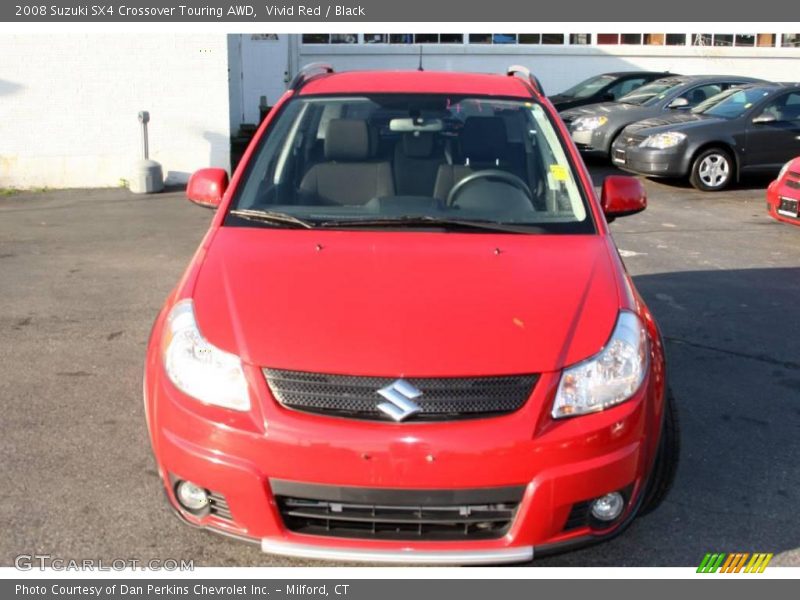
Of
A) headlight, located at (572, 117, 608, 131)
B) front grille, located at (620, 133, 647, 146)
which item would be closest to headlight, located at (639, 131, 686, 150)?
front grille, located at (620, 133, 647, 146)

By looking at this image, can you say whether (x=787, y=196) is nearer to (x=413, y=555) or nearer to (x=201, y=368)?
(x=413, y=555)

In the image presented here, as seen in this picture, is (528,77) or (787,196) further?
(787,196)

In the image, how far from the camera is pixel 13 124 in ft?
41.3

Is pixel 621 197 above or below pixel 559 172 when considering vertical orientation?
below

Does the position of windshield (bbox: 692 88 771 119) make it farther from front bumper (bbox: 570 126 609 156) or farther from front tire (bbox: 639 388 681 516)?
front tire (bbox: 639 388 681 516)

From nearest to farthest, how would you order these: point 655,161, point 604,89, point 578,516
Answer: point 578,516 < point 655,161 < point 604,89

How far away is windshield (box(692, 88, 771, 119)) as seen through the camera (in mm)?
13922

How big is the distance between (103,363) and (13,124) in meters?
8.24

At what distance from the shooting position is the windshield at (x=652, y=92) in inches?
635

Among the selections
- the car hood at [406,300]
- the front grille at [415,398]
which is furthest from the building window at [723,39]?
the front grille at [415,398]

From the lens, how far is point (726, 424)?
484cm

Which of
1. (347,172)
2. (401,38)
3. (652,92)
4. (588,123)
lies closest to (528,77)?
(347,172)

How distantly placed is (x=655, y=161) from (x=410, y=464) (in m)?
11.5
